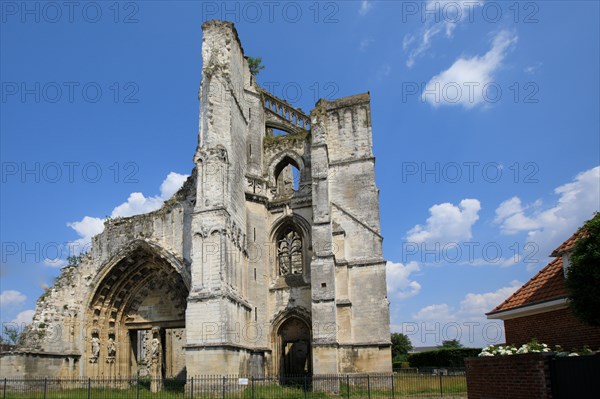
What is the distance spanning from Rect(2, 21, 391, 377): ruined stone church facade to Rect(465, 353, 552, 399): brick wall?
884 centimetres

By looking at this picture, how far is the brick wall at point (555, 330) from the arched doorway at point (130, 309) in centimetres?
1338

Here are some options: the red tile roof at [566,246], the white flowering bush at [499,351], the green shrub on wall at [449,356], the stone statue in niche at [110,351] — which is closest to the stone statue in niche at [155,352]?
the stone statue in niche at [110,351]

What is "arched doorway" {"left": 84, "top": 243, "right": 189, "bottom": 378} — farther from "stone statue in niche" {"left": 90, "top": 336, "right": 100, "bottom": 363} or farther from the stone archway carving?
the stone archway carving

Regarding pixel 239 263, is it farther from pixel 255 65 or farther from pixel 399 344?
pixel 399 344

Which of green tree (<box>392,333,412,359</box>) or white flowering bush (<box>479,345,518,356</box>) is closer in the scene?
white flowering bush (<box>479,345,518,356</box>)

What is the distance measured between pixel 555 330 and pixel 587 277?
2.84 m

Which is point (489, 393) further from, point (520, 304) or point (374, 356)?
point (374, 356)

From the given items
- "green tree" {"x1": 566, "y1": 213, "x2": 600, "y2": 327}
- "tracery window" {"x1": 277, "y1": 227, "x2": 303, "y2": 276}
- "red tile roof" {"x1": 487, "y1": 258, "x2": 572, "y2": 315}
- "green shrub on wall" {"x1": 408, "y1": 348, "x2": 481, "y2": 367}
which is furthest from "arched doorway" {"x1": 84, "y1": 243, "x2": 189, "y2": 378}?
"green shrub on wall" {"x1": 408, "y1": 348, "x2": 481, "y2": 367}

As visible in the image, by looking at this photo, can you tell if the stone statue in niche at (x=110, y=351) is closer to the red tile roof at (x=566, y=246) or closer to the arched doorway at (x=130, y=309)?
the arched doorway at (x=130, y=309)

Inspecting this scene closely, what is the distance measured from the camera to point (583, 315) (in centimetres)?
906

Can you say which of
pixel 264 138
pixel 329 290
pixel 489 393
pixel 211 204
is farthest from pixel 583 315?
pixel 264 138

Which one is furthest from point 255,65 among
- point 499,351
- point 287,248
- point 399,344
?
point 399,344

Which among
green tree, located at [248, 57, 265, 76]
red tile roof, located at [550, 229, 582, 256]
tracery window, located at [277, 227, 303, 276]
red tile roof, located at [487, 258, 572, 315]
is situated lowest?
red tile roof, located at [487, 258, 572, 315]

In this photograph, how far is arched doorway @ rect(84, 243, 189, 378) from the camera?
22016 mm
